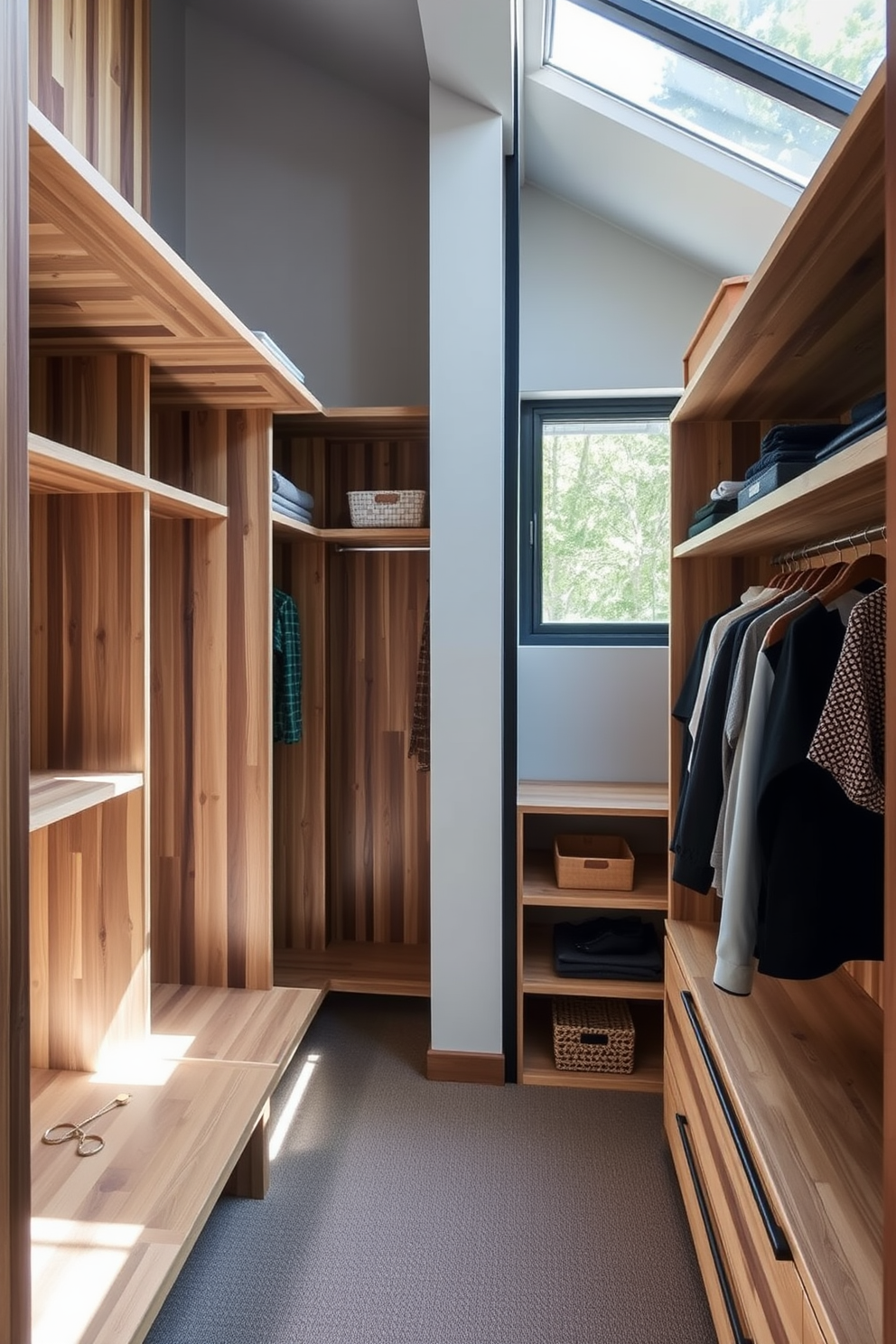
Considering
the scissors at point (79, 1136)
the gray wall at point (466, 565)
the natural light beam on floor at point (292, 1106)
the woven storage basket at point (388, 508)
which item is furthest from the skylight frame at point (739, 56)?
the natural light beam on floor at point (292, 1106)

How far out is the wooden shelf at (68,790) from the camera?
1.57 metres

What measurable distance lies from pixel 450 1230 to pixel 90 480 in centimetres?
192

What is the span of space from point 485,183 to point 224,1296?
2939 millimetres

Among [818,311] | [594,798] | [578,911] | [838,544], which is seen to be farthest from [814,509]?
[578,911]

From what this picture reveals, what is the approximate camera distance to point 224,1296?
5.84 ft

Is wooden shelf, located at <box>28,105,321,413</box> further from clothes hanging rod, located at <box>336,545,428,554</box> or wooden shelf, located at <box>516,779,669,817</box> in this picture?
wooden shelf, located at <box>516,779,669,817</box>

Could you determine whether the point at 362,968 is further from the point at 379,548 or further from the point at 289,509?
the point at 289,509

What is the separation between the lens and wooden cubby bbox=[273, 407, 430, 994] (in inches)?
125

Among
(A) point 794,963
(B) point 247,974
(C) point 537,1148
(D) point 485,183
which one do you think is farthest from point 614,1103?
(D) point 485,183

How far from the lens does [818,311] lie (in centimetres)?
152

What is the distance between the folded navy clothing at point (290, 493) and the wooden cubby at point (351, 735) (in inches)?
6.2

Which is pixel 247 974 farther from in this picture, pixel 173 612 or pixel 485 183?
pixel 485 183

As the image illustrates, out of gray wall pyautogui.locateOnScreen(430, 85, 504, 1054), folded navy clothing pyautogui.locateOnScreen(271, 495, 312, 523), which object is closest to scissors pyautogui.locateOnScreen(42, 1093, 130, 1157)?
gray wall pyautogui.locateOnScreen(430, 85, 504, 1054)

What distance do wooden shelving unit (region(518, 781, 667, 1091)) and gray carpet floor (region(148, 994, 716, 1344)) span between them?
8 centimetres
